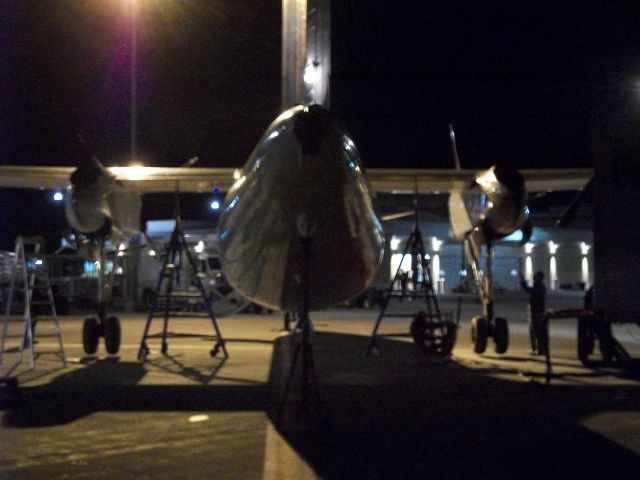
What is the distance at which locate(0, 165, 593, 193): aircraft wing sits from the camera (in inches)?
550

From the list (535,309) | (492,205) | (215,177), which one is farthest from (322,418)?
(535,309)

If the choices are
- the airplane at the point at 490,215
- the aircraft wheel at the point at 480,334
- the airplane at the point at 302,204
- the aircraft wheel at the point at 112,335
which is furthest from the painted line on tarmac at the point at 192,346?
the airplane at the point at 302,204

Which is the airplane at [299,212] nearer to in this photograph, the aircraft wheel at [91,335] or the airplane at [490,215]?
the airplane at [490,215]

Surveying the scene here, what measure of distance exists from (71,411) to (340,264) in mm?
3751

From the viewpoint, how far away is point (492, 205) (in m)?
13.0

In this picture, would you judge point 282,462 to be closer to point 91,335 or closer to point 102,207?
point 102,207

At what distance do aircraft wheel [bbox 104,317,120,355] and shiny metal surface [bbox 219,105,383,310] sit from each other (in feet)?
18.6

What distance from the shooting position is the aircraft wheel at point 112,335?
47.0 feet

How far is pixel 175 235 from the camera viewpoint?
14.7 m

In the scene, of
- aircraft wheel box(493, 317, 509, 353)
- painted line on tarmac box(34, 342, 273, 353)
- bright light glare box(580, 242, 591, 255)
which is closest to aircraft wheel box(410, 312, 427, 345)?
aircraft wheel box(493, 317, 509, 353)

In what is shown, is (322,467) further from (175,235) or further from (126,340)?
(126,340)

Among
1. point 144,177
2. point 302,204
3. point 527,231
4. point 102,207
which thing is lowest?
point 302,204

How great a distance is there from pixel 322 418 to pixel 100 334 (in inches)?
283

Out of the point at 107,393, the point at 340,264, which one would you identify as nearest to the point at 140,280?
the point at 107,393
